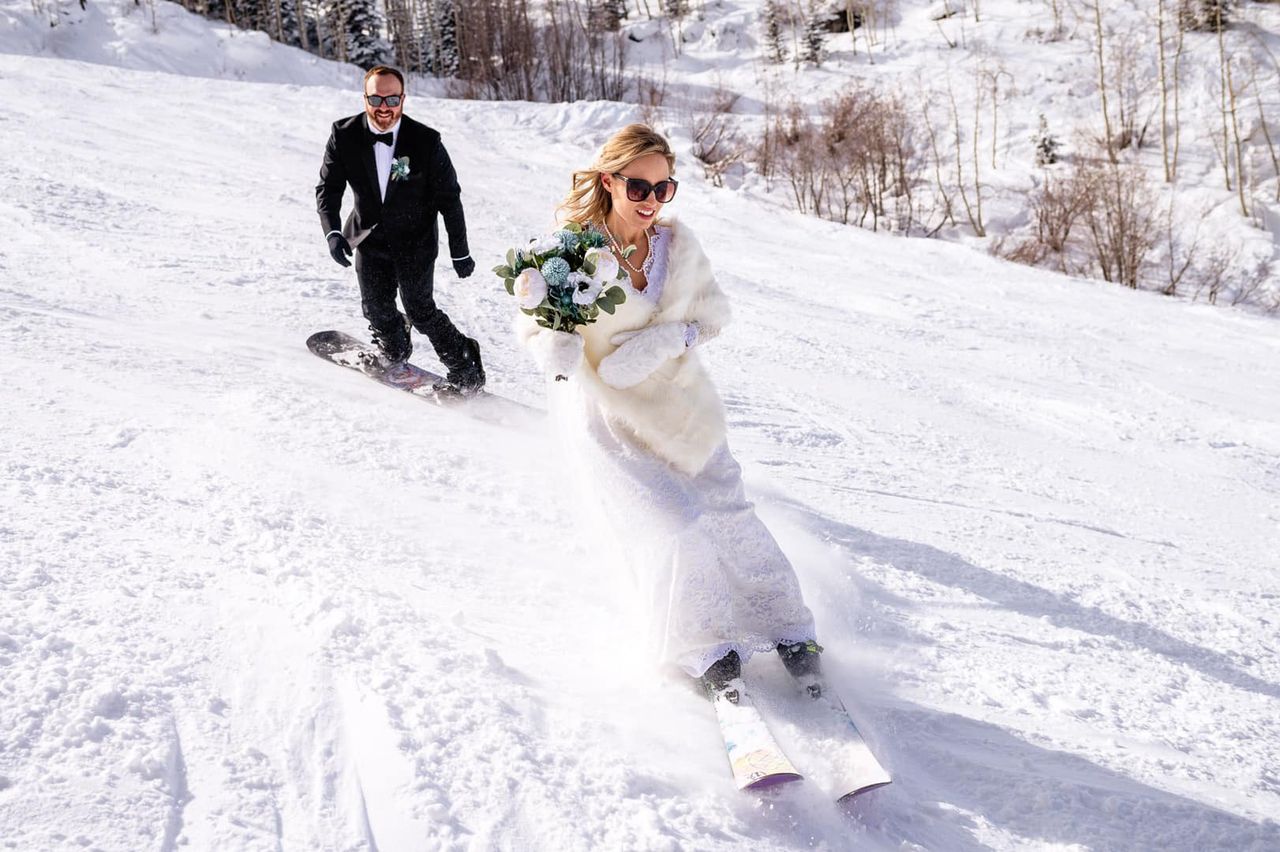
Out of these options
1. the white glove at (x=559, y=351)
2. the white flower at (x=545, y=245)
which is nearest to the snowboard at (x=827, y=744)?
the white glove at (x=559, y=351)

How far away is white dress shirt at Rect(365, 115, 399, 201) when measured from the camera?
14.9ft

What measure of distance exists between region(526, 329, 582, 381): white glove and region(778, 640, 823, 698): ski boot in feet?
3.63

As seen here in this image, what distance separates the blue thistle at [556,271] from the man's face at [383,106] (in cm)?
223

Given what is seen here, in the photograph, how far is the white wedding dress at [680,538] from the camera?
2715mm

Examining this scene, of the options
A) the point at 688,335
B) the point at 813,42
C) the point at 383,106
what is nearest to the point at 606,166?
the point at 688,335

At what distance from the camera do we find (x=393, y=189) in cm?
464

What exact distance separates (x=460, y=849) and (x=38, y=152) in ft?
32.5

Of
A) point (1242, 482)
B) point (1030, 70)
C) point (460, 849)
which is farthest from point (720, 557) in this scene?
point (1030, 70)

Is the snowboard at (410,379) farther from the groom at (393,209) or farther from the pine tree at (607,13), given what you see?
the pine tree at (607,13)

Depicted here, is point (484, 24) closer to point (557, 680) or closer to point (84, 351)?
point (84, 351)

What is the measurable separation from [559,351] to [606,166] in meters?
0.66

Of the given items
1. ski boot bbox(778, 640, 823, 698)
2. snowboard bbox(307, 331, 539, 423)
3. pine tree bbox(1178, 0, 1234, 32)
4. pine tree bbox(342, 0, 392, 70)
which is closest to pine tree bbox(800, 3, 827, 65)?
pine tree bbox(1178, 0, 1234, 32)

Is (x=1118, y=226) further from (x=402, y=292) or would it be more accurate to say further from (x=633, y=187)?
(x=633, y=187)

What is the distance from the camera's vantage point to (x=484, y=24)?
2641cm
